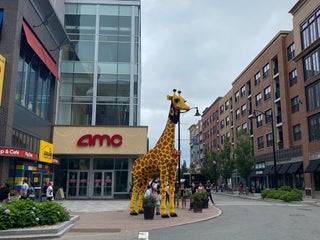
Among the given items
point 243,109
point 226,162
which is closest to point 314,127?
point 226,162

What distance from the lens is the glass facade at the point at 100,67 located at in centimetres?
3706

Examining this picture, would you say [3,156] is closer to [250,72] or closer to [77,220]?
[77,220]

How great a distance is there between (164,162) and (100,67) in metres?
23.5

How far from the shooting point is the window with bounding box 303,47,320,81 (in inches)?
1438

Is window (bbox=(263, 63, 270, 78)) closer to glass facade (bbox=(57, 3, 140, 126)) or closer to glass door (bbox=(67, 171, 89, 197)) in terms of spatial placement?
glass facade (bbox=(57, 3, 140, 126))

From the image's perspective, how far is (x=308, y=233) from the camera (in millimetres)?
12156

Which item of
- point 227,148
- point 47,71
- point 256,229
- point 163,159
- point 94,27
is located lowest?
point 256,229

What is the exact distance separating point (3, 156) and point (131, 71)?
65.0 ft

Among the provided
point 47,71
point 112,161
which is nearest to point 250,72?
point 112,161

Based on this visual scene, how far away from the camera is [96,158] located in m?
34.4

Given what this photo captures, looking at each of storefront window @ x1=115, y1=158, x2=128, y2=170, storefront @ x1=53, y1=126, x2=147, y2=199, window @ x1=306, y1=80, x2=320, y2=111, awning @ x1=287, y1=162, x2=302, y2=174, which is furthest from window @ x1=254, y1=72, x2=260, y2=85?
storefront window @ x1=115, y1=158, x2=128, y2=170

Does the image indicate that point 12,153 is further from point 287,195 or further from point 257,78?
point 257,78

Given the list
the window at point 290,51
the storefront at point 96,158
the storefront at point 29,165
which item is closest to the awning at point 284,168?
the window at point 290,51

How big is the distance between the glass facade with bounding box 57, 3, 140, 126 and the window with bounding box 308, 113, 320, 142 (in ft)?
61.2
